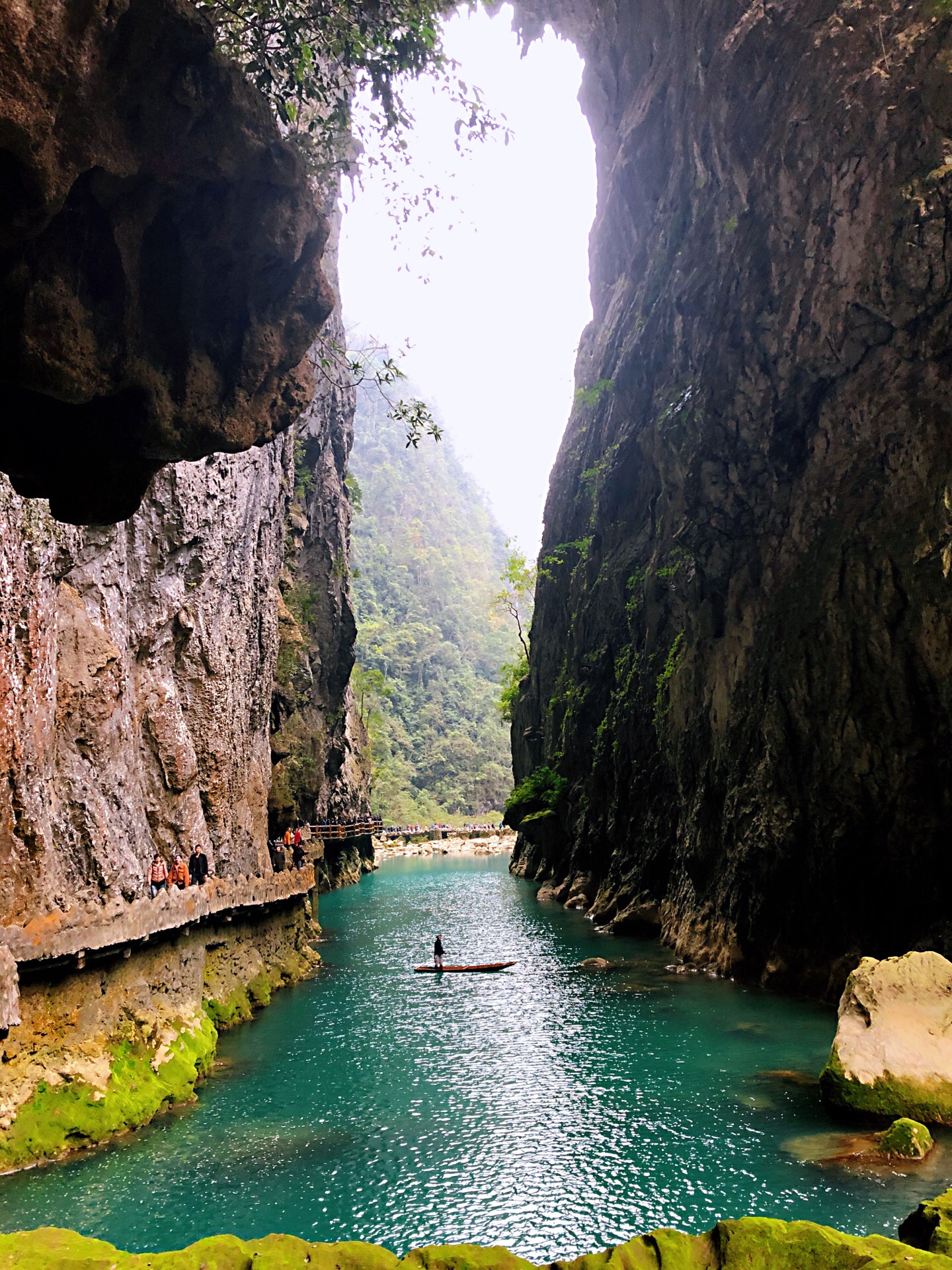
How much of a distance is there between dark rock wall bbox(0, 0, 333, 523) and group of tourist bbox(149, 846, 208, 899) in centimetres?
942

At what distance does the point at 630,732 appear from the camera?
3331cm

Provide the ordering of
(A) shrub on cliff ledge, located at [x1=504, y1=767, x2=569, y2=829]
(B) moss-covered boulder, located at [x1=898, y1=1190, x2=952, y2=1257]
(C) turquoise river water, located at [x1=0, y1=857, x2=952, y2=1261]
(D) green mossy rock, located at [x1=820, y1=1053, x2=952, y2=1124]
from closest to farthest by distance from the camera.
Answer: (B) moss-covered boulder, located at [x1=898, y1=1190, x2=952, y2=1257]
(C) turquoise river water, located at [x1=0, y1=857, x2=952, y2=1261]
(D) green mossy rock, located at [x1=820, y1=1053, x2=952, y2=1124]
(A) shrub on cliff ledge, located at [x1=504, y1=767, x2=569, y2=829]

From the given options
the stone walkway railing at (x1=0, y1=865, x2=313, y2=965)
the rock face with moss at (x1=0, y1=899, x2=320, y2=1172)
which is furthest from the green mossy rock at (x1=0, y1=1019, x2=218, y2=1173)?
the stone walkway railing at (x1=0, y1=865, x2=313, y2=965)

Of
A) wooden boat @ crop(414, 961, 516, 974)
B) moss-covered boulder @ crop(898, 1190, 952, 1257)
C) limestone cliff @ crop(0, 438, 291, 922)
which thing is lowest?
wooden boat @ crop(414, 961, 516, 974)

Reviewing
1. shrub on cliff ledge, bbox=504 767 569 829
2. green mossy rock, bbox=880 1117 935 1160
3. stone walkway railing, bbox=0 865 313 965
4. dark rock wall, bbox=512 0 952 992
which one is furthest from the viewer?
shrub on cliff ledge, bbox=504 767 569 829

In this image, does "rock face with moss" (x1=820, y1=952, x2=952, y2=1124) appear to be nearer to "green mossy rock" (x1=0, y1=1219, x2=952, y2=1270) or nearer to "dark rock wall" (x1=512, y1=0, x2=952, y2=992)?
"dark rock wall" (x1=512, y1=0, x2=952, y2=992)

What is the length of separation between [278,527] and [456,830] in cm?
6819

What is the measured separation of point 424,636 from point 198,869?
4683 inches

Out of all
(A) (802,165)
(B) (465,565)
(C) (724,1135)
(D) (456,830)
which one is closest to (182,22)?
(C) (724,1135)

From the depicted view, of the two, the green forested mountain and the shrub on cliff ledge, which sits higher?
the green forested mountain

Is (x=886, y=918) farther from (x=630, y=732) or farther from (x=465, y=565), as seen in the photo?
(x=465, y=565)

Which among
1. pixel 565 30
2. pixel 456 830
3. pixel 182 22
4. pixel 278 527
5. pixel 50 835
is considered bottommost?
pixel 456 830

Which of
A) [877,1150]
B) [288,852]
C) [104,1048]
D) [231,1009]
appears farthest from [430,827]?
[877,1150]

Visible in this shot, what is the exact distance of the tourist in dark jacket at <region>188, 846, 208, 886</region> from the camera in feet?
66.7
